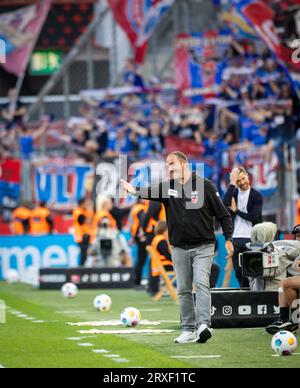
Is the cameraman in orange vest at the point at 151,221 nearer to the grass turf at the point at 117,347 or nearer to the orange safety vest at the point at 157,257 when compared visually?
the orange safety vest at the point at 157,257

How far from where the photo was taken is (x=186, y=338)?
14.7m

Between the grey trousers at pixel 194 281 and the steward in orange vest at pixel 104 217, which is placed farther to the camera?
the steward in orange vest at pixel 104 217

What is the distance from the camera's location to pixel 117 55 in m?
39.9

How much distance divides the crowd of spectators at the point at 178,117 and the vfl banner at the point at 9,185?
0.99 meters

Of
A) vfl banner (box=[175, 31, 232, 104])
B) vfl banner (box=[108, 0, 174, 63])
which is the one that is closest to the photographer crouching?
vfl banner (box=[175, 31, 232, 104])

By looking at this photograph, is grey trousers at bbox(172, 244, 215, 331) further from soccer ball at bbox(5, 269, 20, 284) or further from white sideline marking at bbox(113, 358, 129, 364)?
soccer ball at bbox(5, 269, 20, 284)

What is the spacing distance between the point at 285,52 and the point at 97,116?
34.8ft

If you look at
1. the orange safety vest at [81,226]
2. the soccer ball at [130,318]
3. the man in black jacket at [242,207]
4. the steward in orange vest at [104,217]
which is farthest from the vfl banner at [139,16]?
the soccer ball at [130,318]

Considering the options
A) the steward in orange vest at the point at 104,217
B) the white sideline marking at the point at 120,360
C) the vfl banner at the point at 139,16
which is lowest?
the white sideline marking at the point at 120,360

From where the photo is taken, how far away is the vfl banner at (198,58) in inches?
1298

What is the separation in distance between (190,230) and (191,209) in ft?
0.83

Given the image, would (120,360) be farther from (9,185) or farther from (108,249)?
(9,185)
